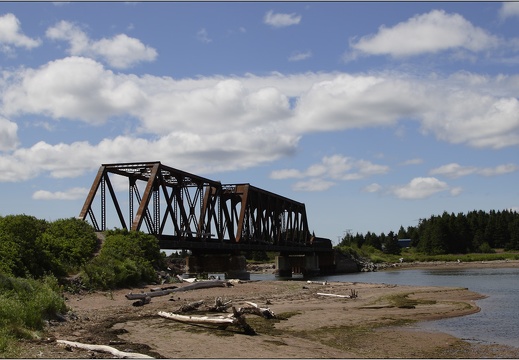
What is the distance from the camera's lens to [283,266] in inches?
4847

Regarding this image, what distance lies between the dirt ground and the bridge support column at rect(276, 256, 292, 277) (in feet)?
275

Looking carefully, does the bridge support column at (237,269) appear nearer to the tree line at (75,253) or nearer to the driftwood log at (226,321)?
the tree line at (75,253)

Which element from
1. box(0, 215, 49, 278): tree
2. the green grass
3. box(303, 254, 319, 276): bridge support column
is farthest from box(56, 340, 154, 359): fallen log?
box(303, 254, 319, 276): bridge support column

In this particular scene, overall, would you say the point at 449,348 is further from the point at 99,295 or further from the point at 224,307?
the point at 99,295

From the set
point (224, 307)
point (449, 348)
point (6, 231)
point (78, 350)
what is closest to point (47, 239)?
point (6, 231)

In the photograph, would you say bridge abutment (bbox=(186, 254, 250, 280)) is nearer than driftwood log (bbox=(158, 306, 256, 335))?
No

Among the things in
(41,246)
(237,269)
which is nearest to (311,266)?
(237,269)

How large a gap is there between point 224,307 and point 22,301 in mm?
10092

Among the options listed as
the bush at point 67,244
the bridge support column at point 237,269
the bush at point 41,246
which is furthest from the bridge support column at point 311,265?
the bush at point 41,246

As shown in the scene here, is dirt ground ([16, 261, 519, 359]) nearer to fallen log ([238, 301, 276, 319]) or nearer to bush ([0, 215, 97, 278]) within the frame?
fallen log ([238, 301, 276, 319])

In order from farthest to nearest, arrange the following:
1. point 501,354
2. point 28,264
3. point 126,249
→ point 126,249, point 28,264, point 501,354

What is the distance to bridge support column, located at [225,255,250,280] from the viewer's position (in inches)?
3039

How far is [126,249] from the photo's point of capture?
4669 cm

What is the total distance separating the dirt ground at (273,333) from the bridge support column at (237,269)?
39.1m
